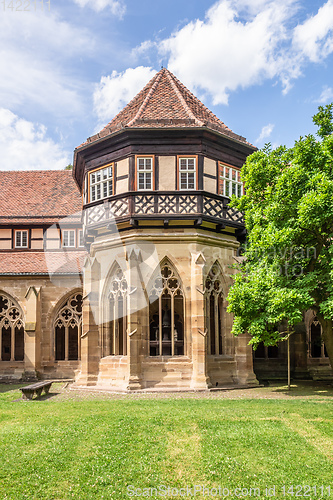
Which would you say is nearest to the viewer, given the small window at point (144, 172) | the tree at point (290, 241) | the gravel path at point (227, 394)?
the tree at point (290, 241)

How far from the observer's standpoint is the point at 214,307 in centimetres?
1994

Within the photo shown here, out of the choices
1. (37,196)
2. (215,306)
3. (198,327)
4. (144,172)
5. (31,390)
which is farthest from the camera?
(37,196)

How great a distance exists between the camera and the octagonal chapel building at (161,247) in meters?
18.3

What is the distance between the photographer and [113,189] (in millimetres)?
19672

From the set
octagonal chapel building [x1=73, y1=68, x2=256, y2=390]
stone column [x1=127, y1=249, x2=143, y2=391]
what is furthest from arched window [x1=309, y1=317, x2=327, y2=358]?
stone column [x1=127, y1=249, x2=143, y2=391]

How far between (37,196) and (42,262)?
4.97 meters

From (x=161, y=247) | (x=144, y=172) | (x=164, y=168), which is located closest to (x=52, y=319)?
(x=161, y=247)

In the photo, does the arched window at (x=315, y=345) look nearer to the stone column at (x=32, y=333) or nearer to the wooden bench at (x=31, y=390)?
the wooden bench at (x=31, y=390)

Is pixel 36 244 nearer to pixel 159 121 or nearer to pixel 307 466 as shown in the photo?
pixel 159 121

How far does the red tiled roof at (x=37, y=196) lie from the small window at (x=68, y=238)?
90cm

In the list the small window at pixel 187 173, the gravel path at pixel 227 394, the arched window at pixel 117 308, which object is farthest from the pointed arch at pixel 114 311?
the small window at pixel 187 173

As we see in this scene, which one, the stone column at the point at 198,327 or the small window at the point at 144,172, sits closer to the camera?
the stone column at the point at 198,327

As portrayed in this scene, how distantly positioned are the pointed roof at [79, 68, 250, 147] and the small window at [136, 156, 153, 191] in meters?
1.34

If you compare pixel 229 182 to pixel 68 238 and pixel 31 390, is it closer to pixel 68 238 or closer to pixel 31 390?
pixel 68 238
